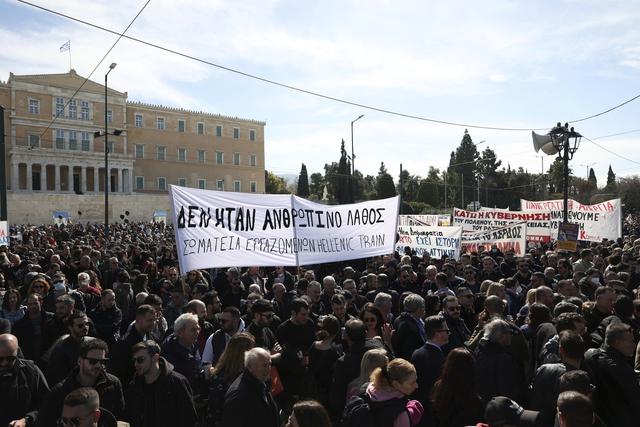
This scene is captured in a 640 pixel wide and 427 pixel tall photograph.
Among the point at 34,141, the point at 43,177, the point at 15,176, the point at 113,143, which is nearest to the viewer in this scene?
the point at 15,176

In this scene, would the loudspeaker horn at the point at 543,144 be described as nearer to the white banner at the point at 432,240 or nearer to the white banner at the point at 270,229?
the white banner at the point at 432,240

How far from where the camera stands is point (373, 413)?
3773 millimetres

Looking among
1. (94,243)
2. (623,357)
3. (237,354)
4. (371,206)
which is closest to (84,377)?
(237,354)

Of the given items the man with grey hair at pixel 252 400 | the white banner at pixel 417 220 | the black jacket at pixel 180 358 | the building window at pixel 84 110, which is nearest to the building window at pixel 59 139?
the building window at pixel 84 110

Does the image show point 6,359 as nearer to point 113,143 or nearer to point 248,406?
point 248,406

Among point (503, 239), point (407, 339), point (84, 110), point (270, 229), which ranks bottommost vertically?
point (407, 339)

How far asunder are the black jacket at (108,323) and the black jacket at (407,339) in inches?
133

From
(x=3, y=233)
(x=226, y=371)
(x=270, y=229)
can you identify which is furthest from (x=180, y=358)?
(x=3, y=233)

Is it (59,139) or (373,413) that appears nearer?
(373,413)

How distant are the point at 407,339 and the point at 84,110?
73859 millimetres

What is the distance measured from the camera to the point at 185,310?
674 centimetres

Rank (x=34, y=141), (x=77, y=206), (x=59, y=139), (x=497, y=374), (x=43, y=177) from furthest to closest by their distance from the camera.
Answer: (x=59, y=139) < (x=34, y=141) < (x=43, y=177) < (x=77, y=206) < (x=497, y=374)

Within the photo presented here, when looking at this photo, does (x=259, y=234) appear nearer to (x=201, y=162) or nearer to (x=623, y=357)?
(x=623, y=357)

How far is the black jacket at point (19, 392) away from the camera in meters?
4.41
